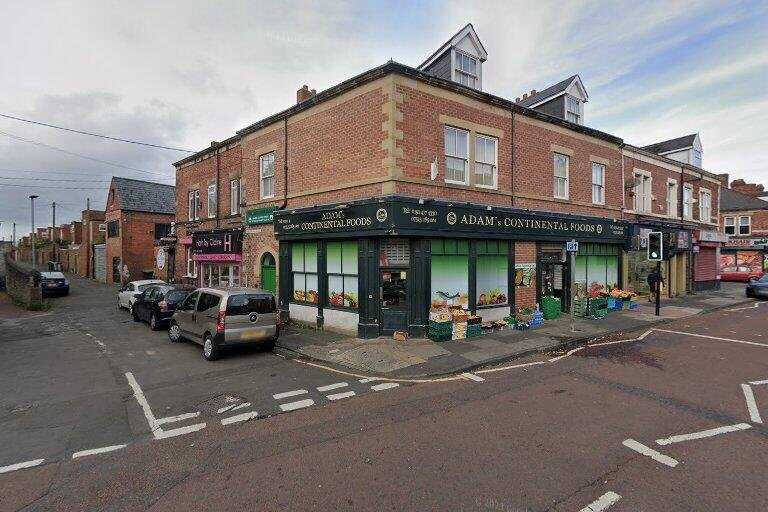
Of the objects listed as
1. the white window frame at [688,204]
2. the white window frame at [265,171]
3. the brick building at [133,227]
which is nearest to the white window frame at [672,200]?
the white window frame at [688,204]

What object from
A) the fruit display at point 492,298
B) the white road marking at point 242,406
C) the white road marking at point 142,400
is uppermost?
the fruit display at point 492,298

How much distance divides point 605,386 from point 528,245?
7.53 metres

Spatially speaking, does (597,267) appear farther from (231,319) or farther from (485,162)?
(231,319)

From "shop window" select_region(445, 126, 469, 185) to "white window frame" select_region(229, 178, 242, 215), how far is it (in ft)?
36.5

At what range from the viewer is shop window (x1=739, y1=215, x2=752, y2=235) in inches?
1414

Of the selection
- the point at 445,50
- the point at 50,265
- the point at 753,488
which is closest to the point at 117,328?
the point at 445,50

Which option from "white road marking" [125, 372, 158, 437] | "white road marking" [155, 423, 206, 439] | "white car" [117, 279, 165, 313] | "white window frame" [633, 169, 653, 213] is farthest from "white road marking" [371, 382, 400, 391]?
"white window frame" [633, 169, 653, 213]

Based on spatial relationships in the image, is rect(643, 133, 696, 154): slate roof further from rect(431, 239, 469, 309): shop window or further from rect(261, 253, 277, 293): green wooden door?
rect(261, 253, 277, 293): green wooden door

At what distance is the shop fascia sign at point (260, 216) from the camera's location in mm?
15078

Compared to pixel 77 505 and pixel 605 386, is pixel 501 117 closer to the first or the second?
pixel 605 386

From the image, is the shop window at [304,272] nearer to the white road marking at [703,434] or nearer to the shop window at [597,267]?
the white road marking at [703,434]

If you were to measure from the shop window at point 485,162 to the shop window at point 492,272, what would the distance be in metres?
2.13

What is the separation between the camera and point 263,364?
9336mm

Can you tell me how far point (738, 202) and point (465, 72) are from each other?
40.6 metres
